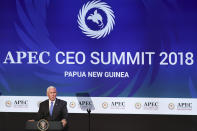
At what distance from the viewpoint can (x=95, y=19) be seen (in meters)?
6.11

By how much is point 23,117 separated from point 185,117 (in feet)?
9.77

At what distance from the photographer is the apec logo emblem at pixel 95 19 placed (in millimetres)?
6059

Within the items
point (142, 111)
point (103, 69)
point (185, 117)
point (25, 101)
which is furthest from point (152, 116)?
point (25, 101)

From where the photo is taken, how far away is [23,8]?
6199 millimetres

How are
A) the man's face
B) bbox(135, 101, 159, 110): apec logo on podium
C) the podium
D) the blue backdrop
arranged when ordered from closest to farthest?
the podium
the man's face
the blue backdrop
bbox(135, 101, 159, 110): apec logo on podium

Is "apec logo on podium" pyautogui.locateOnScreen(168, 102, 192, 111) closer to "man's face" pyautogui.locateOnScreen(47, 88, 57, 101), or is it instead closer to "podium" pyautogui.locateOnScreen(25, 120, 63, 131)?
"man's face" pyautogui.locateOnScreen(47, 88, 57, 101)

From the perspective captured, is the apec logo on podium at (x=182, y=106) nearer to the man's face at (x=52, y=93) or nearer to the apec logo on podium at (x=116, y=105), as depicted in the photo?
the apec logo on podium at (x=116, y=105)

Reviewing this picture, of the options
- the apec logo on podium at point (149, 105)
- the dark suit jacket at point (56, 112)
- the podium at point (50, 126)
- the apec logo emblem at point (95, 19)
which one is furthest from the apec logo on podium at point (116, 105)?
the podium at point (50, 126)

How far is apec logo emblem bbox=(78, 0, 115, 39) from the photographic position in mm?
6059

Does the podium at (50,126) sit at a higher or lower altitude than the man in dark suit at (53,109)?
lower

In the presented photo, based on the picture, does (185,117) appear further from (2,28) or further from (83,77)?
(2,28)

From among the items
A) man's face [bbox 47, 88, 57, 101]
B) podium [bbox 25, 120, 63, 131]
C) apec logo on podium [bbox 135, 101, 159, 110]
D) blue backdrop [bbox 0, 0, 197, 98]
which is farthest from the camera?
apec logo on podium [bbox 135, 101, 159, 110]

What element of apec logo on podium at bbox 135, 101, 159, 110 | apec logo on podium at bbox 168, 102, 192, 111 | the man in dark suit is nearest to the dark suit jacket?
the man in dark suit

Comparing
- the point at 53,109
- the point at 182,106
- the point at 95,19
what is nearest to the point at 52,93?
the point at 53,109
